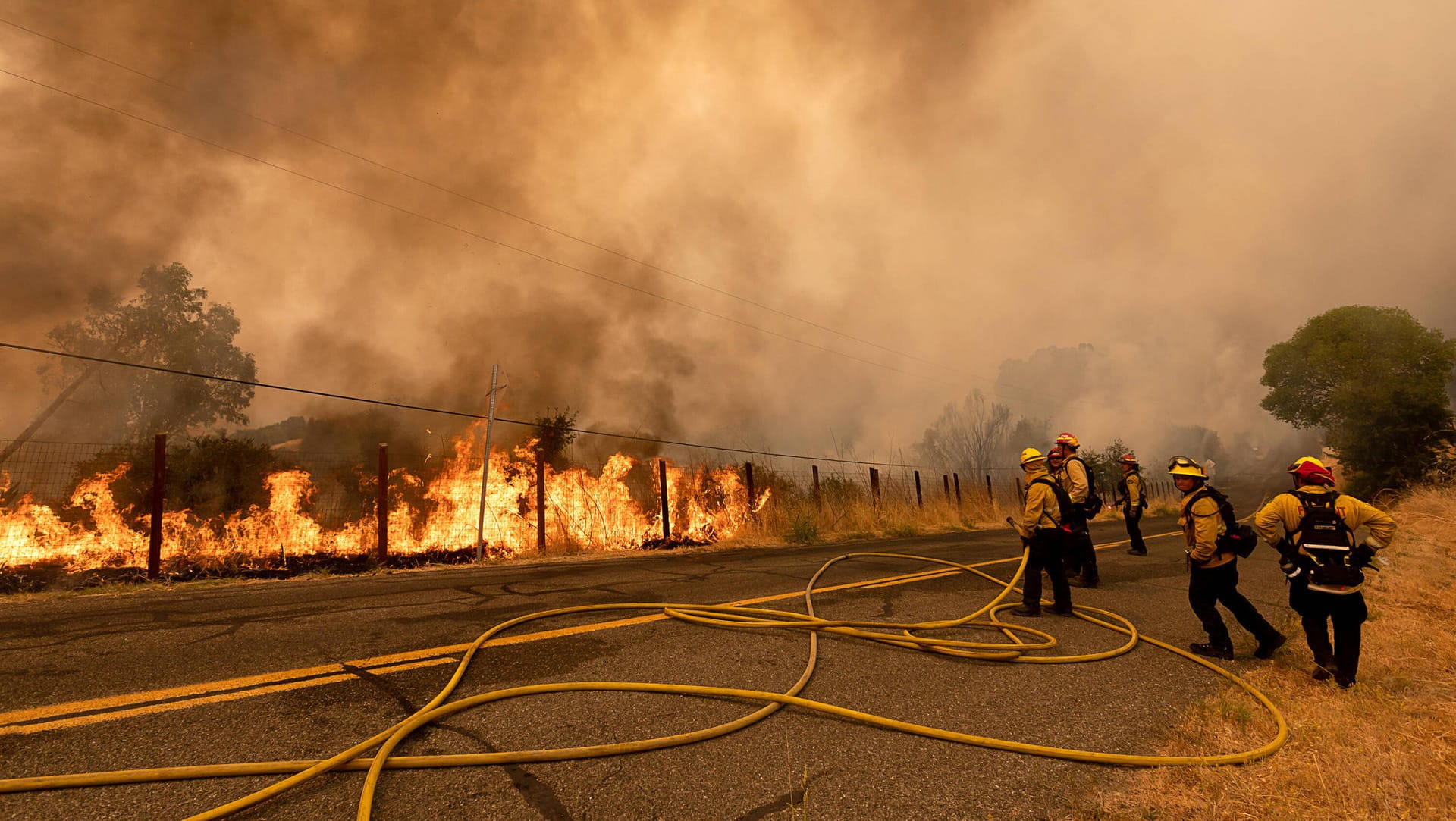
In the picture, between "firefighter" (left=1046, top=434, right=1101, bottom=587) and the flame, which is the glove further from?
Result: the flame

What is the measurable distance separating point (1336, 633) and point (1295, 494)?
3.47 ft

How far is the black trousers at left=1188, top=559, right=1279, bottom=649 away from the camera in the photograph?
4391 mm

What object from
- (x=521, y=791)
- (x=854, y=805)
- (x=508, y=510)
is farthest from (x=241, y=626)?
(x=508, y=510)

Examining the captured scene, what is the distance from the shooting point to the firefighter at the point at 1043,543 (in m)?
5.61

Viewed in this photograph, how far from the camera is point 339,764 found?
2.29 meters

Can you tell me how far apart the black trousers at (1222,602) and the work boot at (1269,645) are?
2cm

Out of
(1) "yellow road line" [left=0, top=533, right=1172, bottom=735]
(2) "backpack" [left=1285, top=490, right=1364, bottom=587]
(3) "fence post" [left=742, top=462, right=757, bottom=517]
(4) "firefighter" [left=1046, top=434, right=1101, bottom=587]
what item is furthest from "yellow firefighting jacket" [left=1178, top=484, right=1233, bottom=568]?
(3) "fence post" [left=742, top=462, right=757, bottom=517]

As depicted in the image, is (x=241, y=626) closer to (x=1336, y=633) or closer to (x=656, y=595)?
(x=656, y=595)

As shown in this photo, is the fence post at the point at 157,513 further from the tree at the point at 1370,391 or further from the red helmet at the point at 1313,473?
the tree at the point at 1370,391

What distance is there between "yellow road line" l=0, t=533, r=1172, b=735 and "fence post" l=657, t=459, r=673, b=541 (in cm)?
1056

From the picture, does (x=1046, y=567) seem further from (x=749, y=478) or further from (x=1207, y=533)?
(x=749, y=478)

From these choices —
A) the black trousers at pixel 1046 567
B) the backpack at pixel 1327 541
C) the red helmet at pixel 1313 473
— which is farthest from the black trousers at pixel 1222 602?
the black trousers at pixel 1046 567

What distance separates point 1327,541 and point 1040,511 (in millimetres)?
2190

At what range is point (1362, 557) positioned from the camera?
12.8ft
